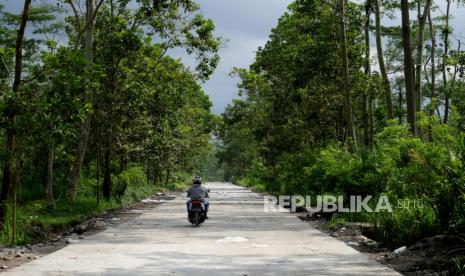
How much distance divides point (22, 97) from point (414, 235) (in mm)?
8709

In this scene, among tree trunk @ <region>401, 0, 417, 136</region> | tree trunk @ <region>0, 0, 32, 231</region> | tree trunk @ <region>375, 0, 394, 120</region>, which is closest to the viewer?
tree trunk @ <region>0, 0, 32, 231</region>

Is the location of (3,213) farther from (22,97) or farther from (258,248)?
(258,248)

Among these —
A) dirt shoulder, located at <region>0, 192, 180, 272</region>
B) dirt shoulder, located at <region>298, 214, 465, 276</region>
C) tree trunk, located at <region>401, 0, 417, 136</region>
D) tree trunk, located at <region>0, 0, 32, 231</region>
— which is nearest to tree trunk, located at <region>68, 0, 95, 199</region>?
dirt shoulder, located at <region>0, 192, 180, 272</region>

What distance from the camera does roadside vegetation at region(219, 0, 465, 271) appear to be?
11242mm

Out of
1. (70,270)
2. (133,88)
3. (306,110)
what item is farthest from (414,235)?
(306,110)

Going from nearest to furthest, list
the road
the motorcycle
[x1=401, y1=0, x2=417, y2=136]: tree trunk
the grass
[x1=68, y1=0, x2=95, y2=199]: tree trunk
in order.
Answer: the road, the grass, the motorcycle, [x1=401, y1=0, x2=417, y2=136]: tree trunk, [x1=68, y1=0, x2=95, y2=199]: tree trunk

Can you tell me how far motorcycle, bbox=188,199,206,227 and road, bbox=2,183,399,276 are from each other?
1.02 ft

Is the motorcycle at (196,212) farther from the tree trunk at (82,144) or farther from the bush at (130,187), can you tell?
the bush at (130,187)

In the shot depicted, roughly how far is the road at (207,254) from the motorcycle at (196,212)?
1.02ft

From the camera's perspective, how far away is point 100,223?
18203 mm

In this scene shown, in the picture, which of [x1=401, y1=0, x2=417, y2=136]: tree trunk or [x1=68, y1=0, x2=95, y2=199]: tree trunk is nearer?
[x1=401, y1=0, x2=417, y2=136]: tree trunk

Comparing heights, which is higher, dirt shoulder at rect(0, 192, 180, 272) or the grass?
the grass

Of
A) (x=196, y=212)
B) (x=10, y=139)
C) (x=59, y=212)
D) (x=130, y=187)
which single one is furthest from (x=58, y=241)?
(x=130, y=187)

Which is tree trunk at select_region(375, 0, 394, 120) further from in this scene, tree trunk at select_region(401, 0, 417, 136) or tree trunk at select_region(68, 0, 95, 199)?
tree trunk at select_region(68, 0, 95, 199)
